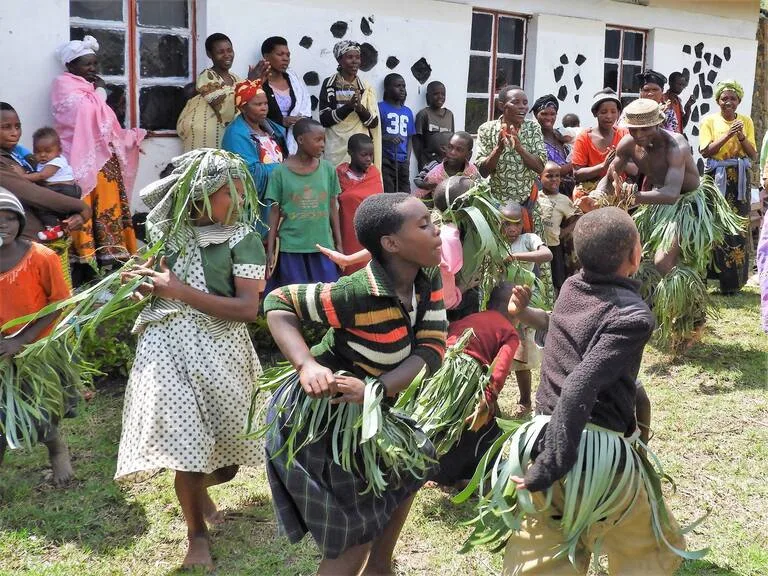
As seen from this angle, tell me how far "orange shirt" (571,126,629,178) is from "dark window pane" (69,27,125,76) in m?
3.59

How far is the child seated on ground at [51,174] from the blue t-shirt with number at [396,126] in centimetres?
303

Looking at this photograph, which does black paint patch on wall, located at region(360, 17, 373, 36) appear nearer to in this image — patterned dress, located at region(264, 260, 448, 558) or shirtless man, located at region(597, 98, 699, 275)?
shirtless man, located at region(597, 98, 699, 275)

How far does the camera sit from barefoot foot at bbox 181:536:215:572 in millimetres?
3691

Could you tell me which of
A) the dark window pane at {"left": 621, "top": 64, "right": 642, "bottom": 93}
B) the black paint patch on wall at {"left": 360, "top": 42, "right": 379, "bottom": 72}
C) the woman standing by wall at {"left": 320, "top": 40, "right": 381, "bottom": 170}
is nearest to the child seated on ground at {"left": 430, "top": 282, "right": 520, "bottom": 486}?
the woman standing by wall at {"left": 320, "top": 40, "right": 381, "bottom": 170}

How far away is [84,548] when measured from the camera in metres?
3.91

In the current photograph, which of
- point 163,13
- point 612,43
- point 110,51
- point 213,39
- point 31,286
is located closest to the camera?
point 31,286

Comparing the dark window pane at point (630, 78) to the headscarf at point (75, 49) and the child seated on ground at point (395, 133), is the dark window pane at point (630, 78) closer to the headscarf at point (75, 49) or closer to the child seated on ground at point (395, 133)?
the child seated on ground at point (395, 133)

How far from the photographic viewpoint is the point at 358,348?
10.1 ft

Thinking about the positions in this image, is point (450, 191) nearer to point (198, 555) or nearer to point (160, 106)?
point (198, 555)

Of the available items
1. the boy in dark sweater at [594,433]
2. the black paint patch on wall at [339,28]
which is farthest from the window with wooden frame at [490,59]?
the boy in dark sweater at [594,433]

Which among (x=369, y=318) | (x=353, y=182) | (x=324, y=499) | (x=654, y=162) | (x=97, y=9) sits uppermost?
(x=97, y=9)

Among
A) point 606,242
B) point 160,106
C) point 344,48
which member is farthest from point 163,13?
point 606,242

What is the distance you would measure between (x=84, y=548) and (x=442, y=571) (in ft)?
4.83

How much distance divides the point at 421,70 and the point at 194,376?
5.73m
